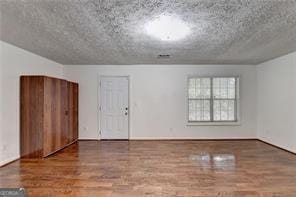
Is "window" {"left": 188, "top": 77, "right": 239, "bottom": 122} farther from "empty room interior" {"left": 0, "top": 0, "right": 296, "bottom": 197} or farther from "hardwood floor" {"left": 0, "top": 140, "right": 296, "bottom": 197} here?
"hardwood floor" {"left": 0, "top": 140, "right": 296, "bottom": 197}

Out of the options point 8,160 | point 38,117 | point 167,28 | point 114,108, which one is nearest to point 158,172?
point 167,28

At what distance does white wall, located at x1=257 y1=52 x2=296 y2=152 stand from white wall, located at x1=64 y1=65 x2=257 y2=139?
0.39 meters

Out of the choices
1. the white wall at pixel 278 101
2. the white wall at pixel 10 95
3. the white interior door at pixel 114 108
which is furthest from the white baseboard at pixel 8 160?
the white wall at pixel 278 101

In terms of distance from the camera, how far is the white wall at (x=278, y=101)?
537 centimetres

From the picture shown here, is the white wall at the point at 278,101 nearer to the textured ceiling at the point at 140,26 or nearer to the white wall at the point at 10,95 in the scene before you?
the textured ceiling at the point at 140,26

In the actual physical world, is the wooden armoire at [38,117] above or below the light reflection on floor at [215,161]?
above

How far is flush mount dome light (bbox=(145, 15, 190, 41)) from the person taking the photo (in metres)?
3.11

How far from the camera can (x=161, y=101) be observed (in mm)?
7289

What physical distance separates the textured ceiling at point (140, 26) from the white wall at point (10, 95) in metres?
0.26

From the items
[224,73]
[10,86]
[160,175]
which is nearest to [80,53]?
[10,86]

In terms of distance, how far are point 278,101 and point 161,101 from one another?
124 inches

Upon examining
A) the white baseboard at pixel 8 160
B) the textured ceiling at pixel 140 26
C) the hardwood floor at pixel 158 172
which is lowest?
the hardwood floor at pixel 158 172

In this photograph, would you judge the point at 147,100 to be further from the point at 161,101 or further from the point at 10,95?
the point at 10,95

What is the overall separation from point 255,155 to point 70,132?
4671 mm
